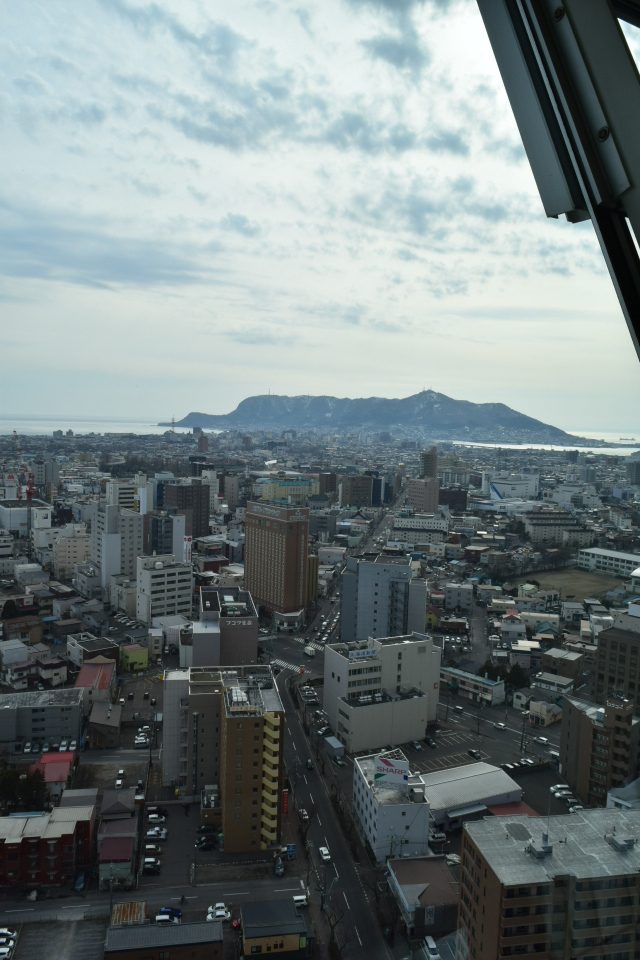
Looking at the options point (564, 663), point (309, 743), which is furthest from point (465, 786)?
point (564, 663)

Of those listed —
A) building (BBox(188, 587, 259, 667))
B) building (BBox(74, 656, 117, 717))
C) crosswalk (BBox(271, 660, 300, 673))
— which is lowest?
crosswalk (BBox(271, 660, 300, 673))

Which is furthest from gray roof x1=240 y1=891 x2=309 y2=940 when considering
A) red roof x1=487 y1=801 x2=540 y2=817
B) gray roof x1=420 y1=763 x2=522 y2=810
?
red roof x1=487 y1=801 x2=540 y2=817

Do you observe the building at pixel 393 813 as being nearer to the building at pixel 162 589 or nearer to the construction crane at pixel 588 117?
the construction crane at pixel 588 117

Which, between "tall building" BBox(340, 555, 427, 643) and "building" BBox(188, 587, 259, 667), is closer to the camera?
"building" BBox(188, 587, 259, 667)

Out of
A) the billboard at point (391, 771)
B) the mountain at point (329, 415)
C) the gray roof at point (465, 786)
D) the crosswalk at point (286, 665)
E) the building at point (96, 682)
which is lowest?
the crosswalk at point (286, 665)

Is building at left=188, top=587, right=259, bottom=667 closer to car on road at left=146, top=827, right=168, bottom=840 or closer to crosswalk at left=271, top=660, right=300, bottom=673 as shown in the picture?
crosswalk at left=271, top=660, right=300, bottom=673

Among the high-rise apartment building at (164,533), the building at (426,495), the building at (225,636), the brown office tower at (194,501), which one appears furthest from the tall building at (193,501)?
the building at (225,636)
